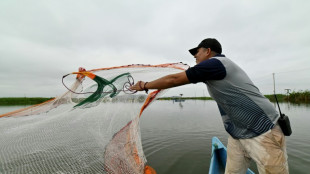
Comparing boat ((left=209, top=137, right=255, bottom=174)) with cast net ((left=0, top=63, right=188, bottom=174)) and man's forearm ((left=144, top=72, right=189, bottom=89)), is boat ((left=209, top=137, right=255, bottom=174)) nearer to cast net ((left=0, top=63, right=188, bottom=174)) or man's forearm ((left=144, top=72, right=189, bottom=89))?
cast net ((left=0, top=63, right=188, bottom=174))

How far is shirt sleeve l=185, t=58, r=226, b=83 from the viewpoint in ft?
4.67

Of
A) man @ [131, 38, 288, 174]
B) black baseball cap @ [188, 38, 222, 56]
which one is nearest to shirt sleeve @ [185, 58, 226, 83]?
Answer: man @ [131, 38, 288, 174]

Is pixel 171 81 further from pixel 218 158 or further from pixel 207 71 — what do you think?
pixel 218 158

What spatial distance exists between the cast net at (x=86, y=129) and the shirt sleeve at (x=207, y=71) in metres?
1.40

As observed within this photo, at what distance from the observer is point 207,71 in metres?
1.42

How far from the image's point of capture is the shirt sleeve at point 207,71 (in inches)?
56.1

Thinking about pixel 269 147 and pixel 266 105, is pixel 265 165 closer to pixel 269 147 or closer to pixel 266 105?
pixel 269 147

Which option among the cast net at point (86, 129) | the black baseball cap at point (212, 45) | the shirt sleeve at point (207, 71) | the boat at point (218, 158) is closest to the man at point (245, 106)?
the shirt sleeve at point (207, 71)

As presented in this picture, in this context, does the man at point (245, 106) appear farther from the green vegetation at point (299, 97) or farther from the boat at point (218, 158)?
the green vegetation at point (299, 97)

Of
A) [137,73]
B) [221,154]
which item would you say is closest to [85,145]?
[137,73]

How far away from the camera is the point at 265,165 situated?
4.90ft

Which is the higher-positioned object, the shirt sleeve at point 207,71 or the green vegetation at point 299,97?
the shirt sleeve at point 207,71

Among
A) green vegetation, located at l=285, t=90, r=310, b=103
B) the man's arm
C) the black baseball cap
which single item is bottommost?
green vegetation, located at l=285, t=90, r=310, b=103

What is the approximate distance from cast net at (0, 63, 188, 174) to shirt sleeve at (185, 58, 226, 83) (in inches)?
55.3
